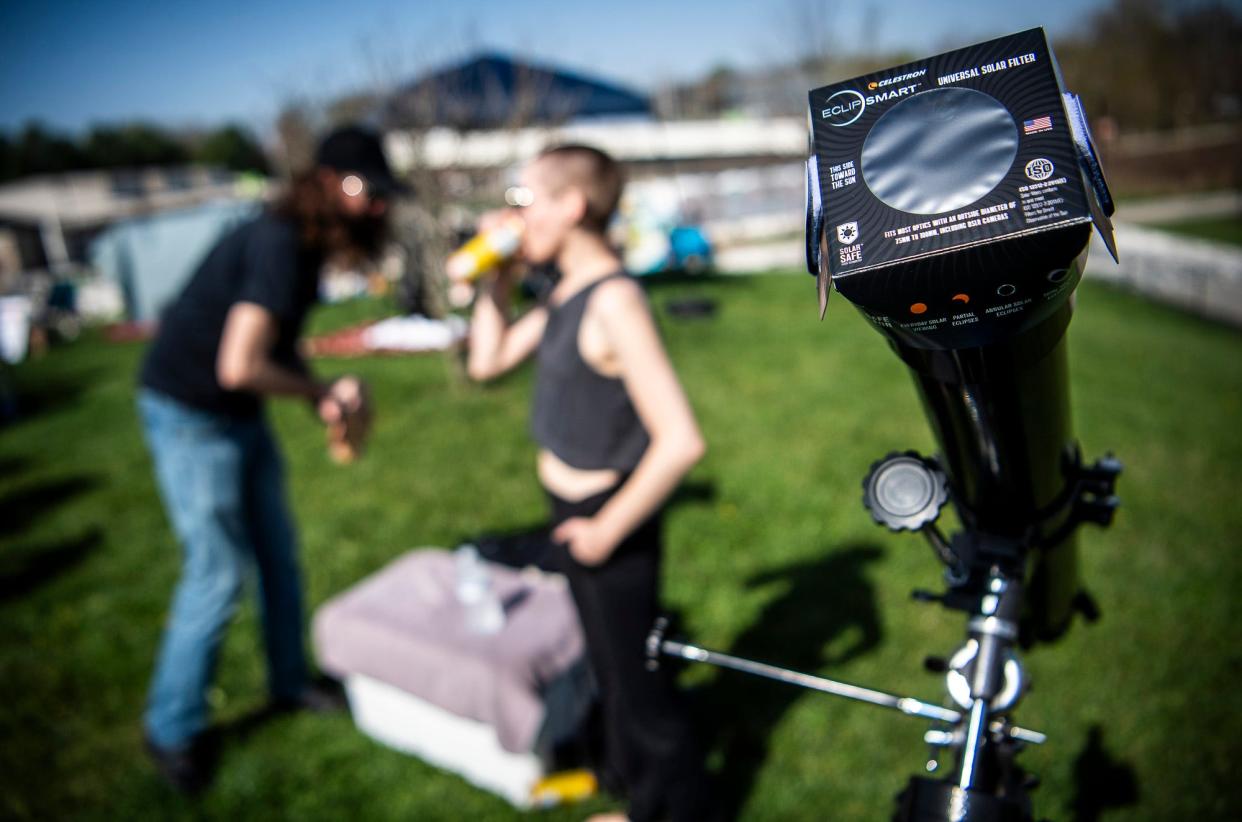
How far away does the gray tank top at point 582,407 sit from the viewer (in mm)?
2082

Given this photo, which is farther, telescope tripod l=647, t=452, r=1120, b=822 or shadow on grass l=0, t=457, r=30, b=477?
shadow on grass l=0, t=457, r=30, b=477

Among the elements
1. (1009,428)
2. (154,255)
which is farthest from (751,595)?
(154,255)

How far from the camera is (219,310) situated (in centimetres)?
275

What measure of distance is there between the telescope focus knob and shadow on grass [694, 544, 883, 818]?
1.86 metres

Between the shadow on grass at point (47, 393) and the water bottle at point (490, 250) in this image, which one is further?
the shadow on grass at point (47, 393)

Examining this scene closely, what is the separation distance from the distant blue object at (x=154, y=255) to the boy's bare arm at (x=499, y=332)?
14.6 m

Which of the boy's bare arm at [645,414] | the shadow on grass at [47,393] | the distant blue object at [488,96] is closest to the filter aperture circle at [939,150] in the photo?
the boy's bare arm at [645,414]

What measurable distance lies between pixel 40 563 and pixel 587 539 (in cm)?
485

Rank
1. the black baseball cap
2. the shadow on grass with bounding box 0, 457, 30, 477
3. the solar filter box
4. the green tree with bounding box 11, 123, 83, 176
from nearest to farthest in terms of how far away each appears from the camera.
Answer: the solar filter box, the black baseball cap, the shadow on grass with bounding box 0, 457, 30, 477, the green tree with bounding box 11, 123, 83, 176

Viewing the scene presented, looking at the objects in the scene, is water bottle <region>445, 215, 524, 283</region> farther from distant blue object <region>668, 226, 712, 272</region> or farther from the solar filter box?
distant blue object <region>668, 226, 712, 272</region>

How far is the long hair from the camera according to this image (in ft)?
8.79

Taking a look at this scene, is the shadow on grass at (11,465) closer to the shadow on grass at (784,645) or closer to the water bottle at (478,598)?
the water bottle at (478,598)

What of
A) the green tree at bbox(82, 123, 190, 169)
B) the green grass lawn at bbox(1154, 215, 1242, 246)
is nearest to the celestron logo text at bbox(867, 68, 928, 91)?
the green grass lawn at bbox(1154, 215, 1242, 246)

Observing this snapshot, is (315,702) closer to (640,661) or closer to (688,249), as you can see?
(640,661)
